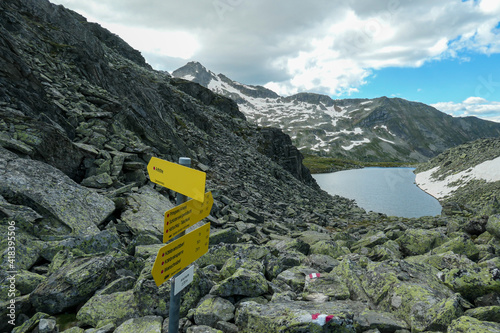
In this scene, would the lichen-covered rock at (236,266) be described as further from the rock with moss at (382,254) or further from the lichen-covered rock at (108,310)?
the rock with moss at (382,254)

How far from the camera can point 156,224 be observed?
14.4 metres

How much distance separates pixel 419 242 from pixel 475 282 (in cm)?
885

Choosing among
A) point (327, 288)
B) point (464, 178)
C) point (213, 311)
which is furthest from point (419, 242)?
point (464, 178)

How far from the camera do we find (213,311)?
21.5 feet

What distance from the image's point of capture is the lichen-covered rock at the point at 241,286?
7.33 m

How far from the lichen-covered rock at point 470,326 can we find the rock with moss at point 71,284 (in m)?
9.58

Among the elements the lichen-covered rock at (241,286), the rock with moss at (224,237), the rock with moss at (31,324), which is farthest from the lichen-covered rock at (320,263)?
the rock with moss at (31,324)

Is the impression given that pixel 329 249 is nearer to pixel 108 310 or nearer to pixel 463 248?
pixel 463 248

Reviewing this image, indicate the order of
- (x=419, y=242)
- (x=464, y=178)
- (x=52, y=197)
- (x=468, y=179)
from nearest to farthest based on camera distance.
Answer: (x=52, y=197), (x=419, y=242), (x=468, y=179), (x=464, y=178)

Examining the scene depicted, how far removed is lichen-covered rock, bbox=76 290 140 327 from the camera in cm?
652

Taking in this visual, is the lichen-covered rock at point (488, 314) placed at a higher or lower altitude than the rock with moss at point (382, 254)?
higher

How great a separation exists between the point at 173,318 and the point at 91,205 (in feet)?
36.3

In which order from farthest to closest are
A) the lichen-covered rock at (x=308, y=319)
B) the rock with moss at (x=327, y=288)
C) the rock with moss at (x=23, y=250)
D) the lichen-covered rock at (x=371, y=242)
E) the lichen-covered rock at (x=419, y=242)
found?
the lichen-covered rock at (x=371, y=242) → the lichen-covered rock at (x=419, y=242) → the rock with moss at (x=23, y=250) → the rock with moss at (x=327, y=288) → the lichen-covered rock at (x=308, y=319)

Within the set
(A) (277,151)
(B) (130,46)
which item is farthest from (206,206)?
(B) (130,46)
